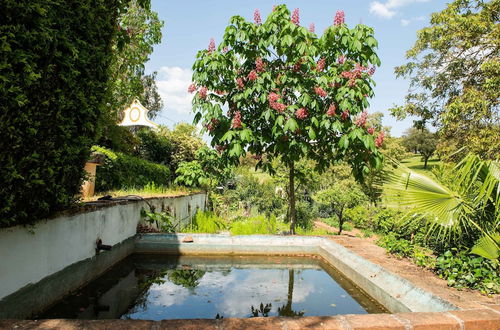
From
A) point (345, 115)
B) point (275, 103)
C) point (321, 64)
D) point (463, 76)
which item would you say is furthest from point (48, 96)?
point (463, 76)

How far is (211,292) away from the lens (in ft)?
14.9

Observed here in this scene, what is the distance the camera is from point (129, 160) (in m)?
10.4

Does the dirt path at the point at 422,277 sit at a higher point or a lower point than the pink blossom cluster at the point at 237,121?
lower

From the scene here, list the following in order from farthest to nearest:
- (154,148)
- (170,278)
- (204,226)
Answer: (154,148) → (204,226) → (170,278)

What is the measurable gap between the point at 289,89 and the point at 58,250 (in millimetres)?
5176

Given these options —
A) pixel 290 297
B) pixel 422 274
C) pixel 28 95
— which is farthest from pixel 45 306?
pixel 422 274

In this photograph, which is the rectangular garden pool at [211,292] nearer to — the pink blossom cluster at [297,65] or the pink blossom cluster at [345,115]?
the pink blossom cluster at [345,115]

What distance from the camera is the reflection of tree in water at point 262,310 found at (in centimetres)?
384

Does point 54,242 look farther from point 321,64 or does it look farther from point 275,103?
point 321,64

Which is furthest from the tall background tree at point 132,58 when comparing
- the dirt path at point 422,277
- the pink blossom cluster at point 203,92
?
the dirt path at point 422,277

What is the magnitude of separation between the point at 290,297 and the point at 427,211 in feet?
6.97

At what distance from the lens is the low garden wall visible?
3.12 meters

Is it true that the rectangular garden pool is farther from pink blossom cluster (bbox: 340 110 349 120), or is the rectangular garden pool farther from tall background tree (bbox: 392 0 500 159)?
tall background tree (bbox: 392 0 500 159)

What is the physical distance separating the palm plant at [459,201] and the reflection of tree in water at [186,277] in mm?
3055
